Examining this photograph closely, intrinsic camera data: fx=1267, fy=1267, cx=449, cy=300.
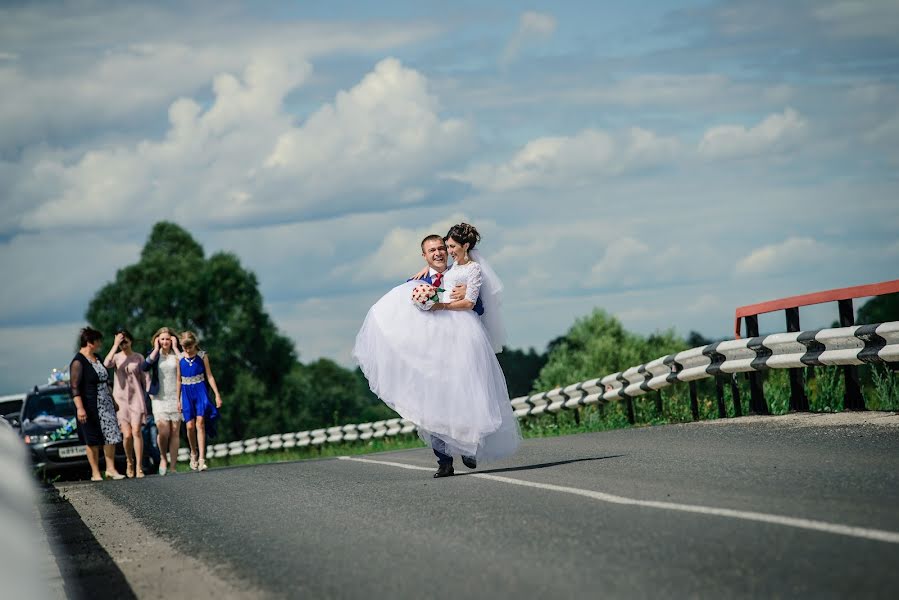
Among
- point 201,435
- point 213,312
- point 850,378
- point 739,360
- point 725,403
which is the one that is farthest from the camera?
point 213,312

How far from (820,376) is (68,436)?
13.5 metres

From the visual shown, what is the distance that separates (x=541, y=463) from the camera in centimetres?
1273

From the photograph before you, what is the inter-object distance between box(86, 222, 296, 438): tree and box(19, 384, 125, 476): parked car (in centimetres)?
4856

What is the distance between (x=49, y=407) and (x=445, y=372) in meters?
14.5

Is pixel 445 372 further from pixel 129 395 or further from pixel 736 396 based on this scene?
pixel 129 395

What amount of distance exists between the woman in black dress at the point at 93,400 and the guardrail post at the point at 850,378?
10.4m

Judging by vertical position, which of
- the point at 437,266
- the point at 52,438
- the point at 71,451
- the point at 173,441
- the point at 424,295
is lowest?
the point at 71,451

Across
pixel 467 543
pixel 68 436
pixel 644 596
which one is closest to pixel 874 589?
pixel 644 596

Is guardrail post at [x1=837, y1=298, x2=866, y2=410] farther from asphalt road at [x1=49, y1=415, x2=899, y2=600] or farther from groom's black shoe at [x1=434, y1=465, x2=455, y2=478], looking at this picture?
groom's black shoe at [x1=434, y1=465, x2=455, y2=478]

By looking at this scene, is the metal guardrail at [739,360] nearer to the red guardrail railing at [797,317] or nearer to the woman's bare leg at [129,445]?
the red guardrail railing at [797,317]

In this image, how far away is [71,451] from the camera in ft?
75.3

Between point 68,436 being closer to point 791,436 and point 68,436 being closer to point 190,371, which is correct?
point 190,371

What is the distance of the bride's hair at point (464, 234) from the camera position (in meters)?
12.3

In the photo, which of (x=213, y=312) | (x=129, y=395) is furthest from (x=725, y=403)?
(x=213, y=312)
